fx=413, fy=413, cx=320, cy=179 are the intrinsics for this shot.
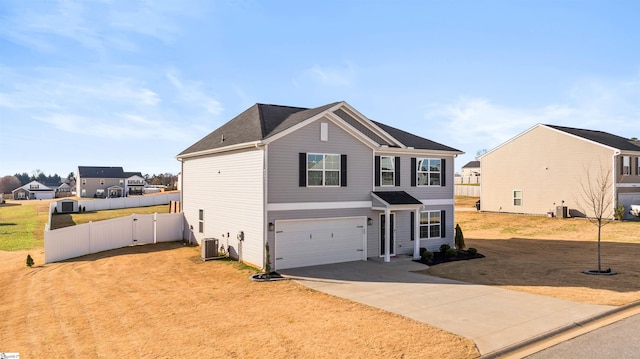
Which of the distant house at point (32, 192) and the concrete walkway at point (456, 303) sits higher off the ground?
the distant house at point (32, 192)

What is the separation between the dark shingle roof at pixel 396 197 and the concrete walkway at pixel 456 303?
356cm

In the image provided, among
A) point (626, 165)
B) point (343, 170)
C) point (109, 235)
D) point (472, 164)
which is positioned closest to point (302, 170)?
point (343, 170)

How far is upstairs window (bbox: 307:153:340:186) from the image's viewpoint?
18469 mm

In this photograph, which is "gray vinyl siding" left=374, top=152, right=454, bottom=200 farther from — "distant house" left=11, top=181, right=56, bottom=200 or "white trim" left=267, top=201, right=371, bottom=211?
"distant house" left=11, top=181, right=56, bottom=200

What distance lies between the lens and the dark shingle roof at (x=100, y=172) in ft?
277

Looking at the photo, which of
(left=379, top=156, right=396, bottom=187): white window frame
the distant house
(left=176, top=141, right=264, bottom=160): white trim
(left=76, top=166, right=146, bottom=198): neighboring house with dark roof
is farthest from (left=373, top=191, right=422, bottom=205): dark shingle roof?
the distant house

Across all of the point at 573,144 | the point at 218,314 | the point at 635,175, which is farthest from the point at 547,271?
the point at 635,175

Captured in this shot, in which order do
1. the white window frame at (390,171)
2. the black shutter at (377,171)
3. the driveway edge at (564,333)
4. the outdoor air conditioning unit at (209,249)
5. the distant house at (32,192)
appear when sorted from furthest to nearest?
the distant house at (32,192) < the white window frame at (390,171) < the black shutter at (377,171) < the outdoor air conditioning unit at (209,249) < the driveway edge at (564,333)

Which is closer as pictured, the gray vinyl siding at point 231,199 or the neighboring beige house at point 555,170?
the gray vinyl siding at point 231,199

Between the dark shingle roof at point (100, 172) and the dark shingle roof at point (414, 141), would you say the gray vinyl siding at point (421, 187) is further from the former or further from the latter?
the dark shingle roof at point (100, 172)

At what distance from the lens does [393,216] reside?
2127cm

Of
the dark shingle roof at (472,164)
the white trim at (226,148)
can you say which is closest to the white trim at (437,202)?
the white trim at (226,148)

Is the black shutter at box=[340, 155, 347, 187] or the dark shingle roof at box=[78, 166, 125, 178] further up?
the dark shingle roof at box=[78, 166, 125, 178]

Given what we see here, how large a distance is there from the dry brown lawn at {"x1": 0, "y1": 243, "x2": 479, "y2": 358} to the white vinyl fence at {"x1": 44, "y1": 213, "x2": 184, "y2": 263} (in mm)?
2613
